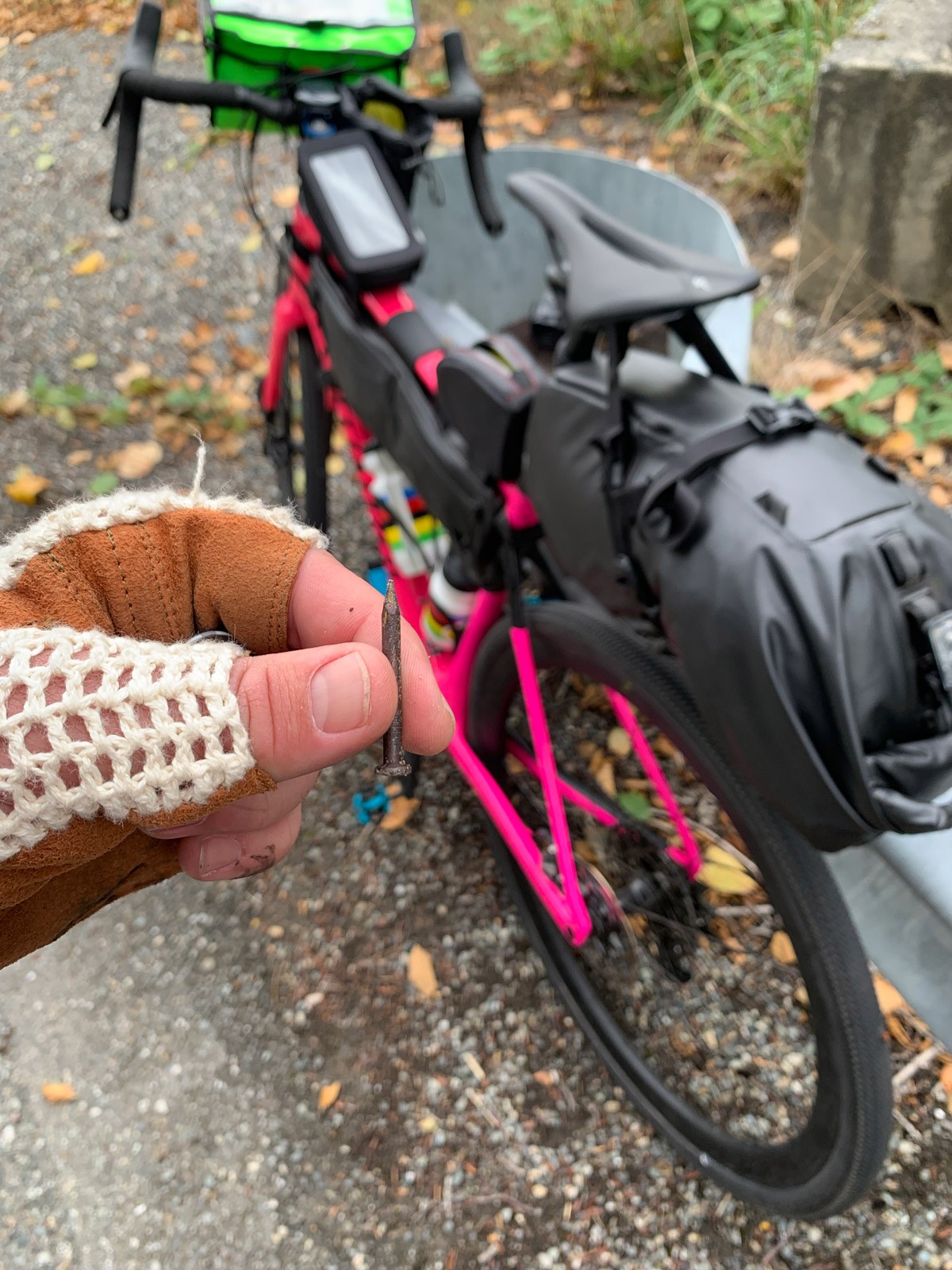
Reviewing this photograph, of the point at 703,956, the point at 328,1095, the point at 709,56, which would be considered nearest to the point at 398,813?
the point at 328,1095

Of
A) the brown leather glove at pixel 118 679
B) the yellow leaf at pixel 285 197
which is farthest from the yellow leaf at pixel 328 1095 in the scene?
the yellow leaf at pixel 285 197

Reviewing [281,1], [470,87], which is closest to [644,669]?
[470,87]

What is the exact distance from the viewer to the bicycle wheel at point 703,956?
1292mm

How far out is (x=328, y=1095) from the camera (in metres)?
1.97

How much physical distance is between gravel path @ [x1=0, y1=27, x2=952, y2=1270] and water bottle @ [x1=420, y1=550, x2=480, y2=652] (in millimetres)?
586

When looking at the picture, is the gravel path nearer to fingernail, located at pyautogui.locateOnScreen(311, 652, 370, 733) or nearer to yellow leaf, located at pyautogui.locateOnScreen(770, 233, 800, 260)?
fingernail, located at pyautogui.locateOnScreen(311, 652, 370, 733)

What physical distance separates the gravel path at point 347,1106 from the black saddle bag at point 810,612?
1165 mm

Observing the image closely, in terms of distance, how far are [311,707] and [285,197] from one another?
4.53 meters

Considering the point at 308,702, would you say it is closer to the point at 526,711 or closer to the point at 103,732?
the point at 103,732

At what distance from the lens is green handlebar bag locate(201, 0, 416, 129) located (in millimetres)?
1962

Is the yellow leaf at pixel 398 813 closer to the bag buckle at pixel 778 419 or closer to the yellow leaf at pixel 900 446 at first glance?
the bag buckle at pixel 778 419

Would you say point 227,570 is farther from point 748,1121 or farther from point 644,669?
point 748,1121

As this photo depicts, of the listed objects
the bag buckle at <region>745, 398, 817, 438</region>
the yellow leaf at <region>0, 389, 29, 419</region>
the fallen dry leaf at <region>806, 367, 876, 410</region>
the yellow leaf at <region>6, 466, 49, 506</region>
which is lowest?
the yellow leaf at <region>6, 466, 49, 506</region>

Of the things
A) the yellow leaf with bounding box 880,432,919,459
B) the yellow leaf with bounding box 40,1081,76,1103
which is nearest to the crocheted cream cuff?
the yellow leaf with bounding box 40,1081,76,1103
